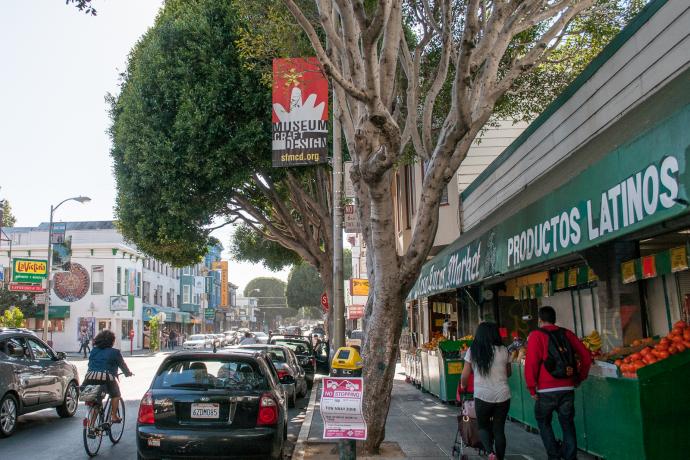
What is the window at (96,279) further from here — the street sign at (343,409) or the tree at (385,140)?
the street sign at (343,409)

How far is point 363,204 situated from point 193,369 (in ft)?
10.5

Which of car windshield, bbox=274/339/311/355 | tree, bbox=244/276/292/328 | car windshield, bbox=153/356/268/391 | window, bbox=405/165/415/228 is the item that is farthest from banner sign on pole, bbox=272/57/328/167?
tree, bbox=244/276/292/328

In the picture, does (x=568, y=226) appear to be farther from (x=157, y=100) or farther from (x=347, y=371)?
(x=157, y=100)

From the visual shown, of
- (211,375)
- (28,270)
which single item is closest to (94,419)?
(211,375)

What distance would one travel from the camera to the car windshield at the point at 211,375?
718 centimetres

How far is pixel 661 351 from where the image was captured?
612 centimetres

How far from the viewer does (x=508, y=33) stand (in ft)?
28.2

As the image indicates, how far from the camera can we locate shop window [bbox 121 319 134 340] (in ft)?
158

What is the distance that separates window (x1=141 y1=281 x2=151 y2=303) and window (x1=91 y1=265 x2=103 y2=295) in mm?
5810

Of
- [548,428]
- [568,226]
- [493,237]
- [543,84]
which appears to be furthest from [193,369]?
[543,84]

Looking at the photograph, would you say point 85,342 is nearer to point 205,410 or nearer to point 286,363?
point 286,363

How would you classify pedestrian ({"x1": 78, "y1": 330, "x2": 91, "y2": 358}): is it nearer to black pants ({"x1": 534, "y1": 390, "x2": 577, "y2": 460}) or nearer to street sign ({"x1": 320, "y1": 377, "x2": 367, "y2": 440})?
street sign ({"x1": 320, "y1": 377, "x2": 367, "y2": 440})

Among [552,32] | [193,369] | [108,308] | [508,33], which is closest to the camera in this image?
[193,369]

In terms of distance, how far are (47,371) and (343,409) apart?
740 cm
